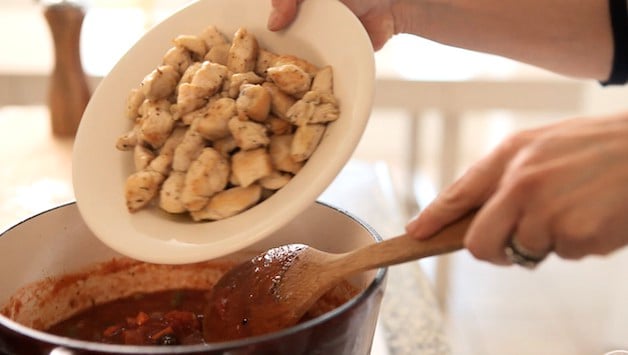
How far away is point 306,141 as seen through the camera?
584 mm

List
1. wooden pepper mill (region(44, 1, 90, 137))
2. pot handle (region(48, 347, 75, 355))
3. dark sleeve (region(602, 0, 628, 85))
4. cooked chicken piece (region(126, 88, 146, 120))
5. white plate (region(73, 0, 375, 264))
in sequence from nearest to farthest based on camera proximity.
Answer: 1. pot handle (region(48, 347, 75, 355))
2. white plate (region(73, 0, 375, 264))
3. cooked chicken piece (region(126, 88, 146, 120))
4. dark sleeve (region(602, 0, 628, 85))
5. wooden pepper mill (region(44, 1, 90, 137))

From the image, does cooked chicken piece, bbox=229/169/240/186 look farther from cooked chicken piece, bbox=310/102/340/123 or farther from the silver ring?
the silver ring

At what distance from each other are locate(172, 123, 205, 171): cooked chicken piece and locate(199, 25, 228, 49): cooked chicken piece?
0.35 ft

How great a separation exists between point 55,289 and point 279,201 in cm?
27

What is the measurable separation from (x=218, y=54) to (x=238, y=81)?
0.22 ft

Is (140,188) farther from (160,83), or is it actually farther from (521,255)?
(521,255)

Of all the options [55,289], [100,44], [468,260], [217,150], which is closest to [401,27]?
[217,150]

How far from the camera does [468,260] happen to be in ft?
8.16

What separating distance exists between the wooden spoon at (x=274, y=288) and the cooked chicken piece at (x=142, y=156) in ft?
0.42

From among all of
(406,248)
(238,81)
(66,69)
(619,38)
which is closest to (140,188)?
(238,81)

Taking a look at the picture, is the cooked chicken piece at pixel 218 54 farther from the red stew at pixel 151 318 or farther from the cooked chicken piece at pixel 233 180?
the red stew at pixel 151 318

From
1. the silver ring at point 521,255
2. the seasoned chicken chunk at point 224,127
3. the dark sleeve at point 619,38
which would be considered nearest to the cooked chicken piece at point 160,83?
the seasoned chicken chunk at point 224,127

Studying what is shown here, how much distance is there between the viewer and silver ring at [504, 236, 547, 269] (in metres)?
0.47

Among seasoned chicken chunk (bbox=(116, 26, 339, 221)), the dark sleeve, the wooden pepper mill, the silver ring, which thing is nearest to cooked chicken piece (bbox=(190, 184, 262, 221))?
seasoned chicken chunk (bbox=(116, 26, 339, 221))
